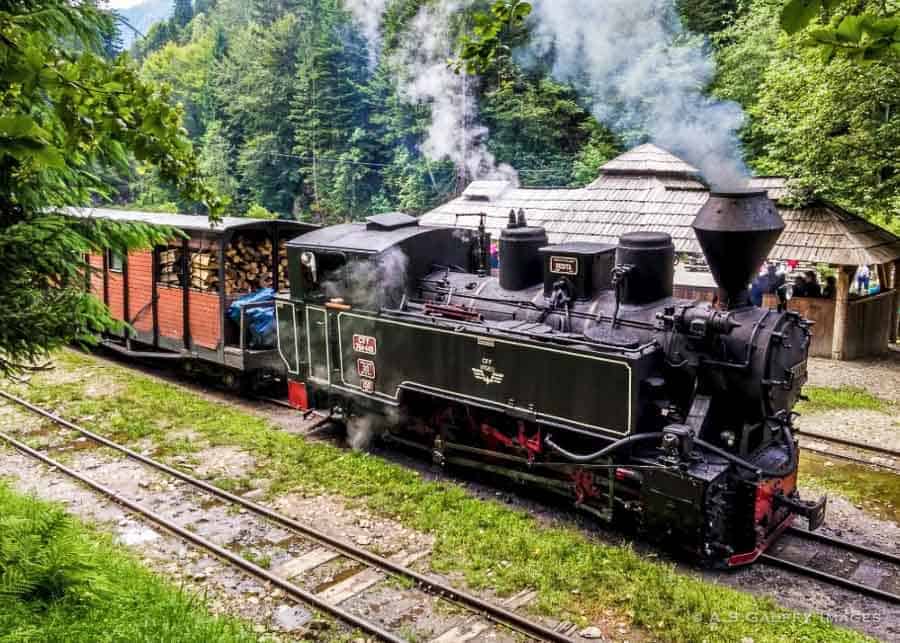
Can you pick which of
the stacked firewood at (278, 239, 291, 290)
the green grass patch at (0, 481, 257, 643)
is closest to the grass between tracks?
the green grass patch at (0, 481, 257, 643)

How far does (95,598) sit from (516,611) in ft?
10.3

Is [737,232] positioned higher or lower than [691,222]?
lower

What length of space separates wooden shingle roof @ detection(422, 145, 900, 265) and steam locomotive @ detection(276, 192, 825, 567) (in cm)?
764

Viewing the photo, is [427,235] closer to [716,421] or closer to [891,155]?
[716,421]

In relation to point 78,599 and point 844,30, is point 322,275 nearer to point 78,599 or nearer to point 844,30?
point 78,599

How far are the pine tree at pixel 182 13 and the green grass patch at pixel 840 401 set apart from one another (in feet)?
264

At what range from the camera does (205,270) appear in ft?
40.5

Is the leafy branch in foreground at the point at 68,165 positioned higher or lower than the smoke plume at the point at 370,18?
lower

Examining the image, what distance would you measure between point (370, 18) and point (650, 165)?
25.6 m

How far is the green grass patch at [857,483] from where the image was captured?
842 centimetres

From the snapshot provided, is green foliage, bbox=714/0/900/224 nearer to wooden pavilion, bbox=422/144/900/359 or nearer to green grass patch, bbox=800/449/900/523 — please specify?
wooden pavilion, bbox=422/144/900/359

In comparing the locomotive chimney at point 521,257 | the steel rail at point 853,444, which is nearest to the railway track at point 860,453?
the steel rail at point 853,444

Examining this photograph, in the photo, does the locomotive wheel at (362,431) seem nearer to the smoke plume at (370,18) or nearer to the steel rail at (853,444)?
the steel rail at (853,444)

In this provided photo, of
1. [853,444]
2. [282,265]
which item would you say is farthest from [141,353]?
[853,444]
